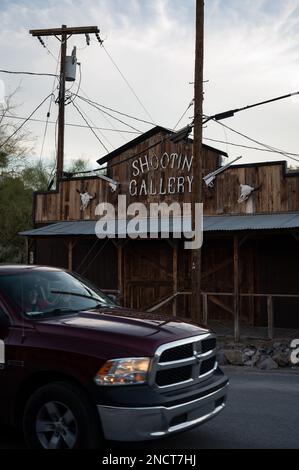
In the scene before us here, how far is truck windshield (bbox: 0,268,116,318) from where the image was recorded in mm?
5613

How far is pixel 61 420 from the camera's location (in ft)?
16.1

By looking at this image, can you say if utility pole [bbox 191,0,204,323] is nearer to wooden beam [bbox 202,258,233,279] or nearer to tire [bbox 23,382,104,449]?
wooden beam [bbox 202,258,233,279]

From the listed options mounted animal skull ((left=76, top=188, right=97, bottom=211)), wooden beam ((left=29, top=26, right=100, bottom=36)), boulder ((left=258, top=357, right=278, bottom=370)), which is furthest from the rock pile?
wooden beam ((left=29, top=26, right=100, bottom=36))

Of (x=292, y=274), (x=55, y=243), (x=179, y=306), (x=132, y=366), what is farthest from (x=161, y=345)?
(x=55, y=243)

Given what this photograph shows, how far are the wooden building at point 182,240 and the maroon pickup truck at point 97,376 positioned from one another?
907cm

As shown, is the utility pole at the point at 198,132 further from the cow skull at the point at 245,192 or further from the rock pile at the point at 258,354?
the cow skull at the point at 245,192

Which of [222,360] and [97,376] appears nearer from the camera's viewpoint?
[97,376]

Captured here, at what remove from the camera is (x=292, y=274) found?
53.5 feet

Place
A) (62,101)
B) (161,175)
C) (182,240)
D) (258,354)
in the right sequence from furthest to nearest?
(62,101), (161,175), (182,240), (258,354)

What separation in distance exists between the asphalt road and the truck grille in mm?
544

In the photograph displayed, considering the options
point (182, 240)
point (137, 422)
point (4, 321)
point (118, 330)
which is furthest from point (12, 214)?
point (137, 422)

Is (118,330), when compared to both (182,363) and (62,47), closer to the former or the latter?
(182,363)

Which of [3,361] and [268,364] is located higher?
[3,361]

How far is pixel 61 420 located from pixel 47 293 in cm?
145
